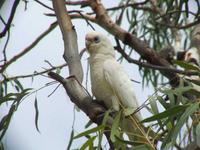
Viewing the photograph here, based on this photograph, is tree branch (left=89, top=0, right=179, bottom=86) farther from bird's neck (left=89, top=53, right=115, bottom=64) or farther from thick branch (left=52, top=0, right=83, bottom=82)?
thick branch (left=52, top=0, right=83, bottom=82)

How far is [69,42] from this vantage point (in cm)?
159

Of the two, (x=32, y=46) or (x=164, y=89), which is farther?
(x=32, y=46)

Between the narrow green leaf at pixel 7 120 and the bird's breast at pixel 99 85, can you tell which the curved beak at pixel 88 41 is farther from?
the narrow green leaf at pixel 7 120

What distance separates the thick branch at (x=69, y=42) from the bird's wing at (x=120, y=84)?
644mm

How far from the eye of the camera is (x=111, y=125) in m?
1.43

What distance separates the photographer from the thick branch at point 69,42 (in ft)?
5.04

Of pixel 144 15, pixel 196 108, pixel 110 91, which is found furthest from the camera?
pixel 144 15

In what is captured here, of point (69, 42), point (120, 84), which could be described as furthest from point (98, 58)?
point (69, 42)

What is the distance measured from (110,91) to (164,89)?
0.82 m

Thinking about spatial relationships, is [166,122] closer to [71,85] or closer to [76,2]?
[71,85]

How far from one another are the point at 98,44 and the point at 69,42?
95 cm

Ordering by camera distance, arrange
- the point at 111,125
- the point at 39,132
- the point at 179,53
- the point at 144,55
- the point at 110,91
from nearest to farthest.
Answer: the point at 111,125
the point at 39,132
the point at 110,91
the point at 144,55
the point at 179,53

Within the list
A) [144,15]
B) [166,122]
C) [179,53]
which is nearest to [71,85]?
[166,122]


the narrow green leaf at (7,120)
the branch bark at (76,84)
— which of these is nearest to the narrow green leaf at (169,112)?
the branch bark at (76,84)
